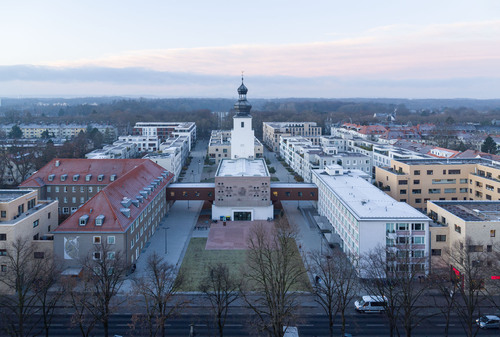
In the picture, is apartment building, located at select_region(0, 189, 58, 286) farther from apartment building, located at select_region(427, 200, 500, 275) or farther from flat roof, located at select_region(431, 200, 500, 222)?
flat roof, located at select_region(431, 200, 500, 222)

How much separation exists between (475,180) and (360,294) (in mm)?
25510

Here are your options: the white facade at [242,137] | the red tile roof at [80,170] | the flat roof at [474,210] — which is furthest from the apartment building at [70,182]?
the flat roof at [474,210]

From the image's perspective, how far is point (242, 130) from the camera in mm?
59062

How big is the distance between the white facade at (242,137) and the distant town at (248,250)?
0.20 metres

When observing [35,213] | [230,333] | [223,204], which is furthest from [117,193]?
[230,333]

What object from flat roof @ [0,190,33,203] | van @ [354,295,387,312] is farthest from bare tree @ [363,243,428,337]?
flat roof @ [0,190,33,203]

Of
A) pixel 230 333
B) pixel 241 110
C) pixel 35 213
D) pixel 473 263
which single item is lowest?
pixel 230 333

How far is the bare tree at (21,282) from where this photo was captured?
2172cm

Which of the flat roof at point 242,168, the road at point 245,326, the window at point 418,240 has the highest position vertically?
the flat roof at point 242,168

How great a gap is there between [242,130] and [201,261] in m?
29.6

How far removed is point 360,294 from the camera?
87.9 ft

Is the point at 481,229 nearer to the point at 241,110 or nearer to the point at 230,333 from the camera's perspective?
the point at 230,333

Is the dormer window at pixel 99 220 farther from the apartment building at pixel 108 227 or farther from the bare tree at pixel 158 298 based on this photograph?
the bare tree at pixel 158 298

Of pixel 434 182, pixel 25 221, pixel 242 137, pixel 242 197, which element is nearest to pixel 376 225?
pixel 242 197
